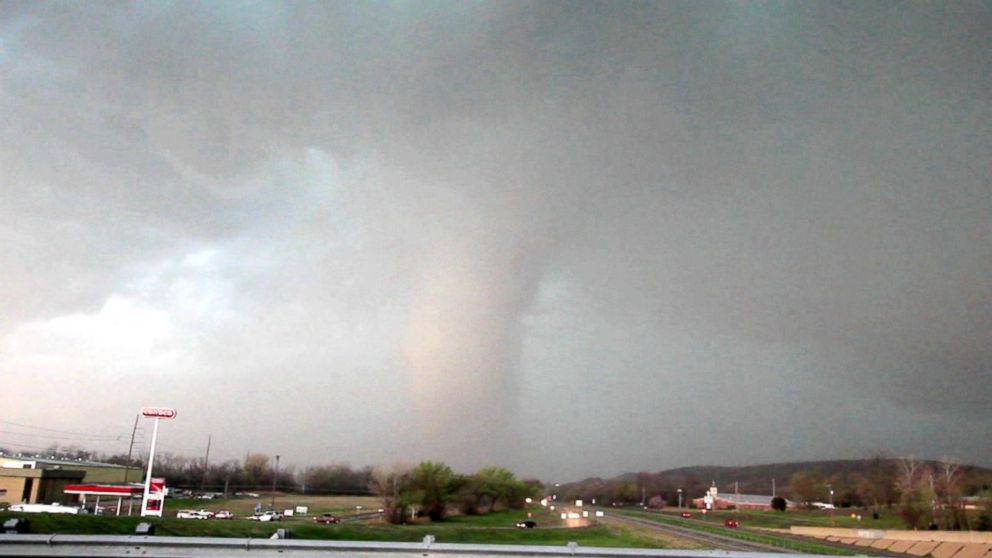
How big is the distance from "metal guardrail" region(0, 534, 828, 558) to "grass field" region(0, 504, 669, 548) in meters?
4.00

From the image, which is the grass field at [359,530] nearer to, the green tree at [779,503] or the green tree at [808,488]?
the green tree at [779,503]

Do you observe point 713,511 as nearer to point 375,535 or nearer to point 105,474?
point 375,535

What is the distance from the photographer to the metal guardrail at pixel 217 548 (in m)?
5.09

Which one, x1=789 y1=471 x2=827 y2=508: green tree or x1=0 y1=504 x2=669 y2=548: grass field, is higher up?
x1=789 y1=471 x2=827 y2=508: green tree

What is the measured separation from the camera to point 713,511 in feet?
115

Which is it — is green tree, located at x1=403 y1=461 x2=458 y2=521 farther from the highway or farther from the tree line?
the highway

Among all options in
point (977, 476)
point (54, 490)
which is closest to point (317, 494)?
point (54, 490)

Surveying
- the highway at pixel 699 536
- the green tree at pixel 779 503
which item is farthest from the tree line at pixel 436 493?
the green tree at pixel 779 503

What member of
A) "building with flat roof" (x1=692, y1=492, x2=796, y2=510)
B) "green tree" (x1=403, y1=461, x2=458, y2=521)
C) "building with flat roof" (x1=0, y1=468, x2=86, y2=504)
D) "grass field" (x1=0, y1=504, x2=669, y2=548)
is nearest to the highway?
"grass field" (x1=0, y1=504, x2=669, y2=548)

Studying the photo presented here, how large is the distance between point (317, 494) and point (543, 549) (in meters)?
33.7

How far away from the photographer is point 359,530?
2070cm

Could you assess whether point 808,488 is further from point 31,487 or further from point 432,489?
point 31,487

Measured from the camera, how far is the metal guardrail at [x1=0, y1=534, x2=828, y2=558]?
5086 millimetres

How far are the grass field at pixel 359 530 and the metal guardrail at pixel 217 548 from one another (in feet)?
13.1
